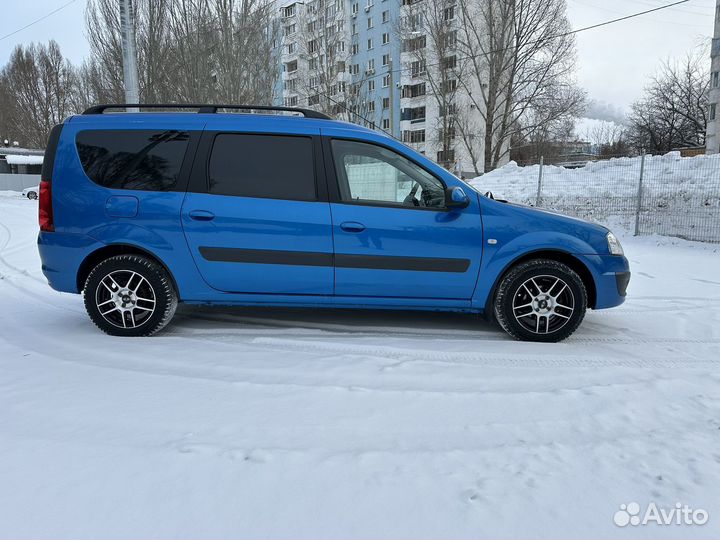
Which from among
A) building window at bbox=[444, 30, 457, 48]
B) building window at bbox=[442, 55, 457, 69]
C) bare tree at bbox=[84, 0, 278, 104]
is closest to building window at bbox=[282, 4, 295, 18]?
building window at bbox=[442, 55, 457, 69]

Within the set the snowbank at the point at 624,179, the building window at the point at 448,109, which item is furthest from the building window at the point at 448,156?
the snowbank at the point at 624,179

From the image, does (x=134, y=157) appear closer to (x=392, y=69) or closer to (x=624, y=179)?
(x=624, y=179)

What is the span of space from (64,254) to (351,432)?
297cm

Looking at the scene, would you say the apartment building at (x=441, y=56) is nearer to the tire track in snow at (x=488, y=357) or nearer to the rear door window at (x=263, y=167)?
the rear door window at (x=263, y=167)

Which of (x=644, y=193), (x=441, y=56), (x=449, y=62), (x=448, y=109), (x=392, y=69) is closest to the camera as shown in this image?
(x=644, y=193)

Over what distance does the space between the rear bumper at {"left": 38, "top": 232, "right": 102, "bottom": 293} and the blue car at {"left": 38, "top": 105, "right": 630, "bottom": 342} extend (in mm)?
12

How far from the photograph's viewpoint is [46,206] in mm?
3990

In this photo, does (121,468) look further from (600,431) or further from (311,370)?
(600,431)

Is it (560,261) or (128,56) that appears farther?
(128,56)

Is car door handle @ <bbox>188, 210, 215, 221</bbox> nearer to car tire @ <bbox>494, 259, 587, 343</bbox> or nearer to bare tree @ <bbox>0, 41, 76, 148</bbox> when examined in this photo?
car tire @ <bbox>494, 259, 587, 343</bbox>

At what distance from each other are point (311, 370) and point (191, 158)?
78.9 inches

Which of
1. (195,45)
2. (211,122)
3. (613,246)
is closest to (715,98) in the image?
(195,45)

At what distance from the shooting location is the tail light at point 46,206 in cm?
396

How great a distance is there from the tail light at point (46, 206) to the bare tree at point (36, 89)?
183 ft
